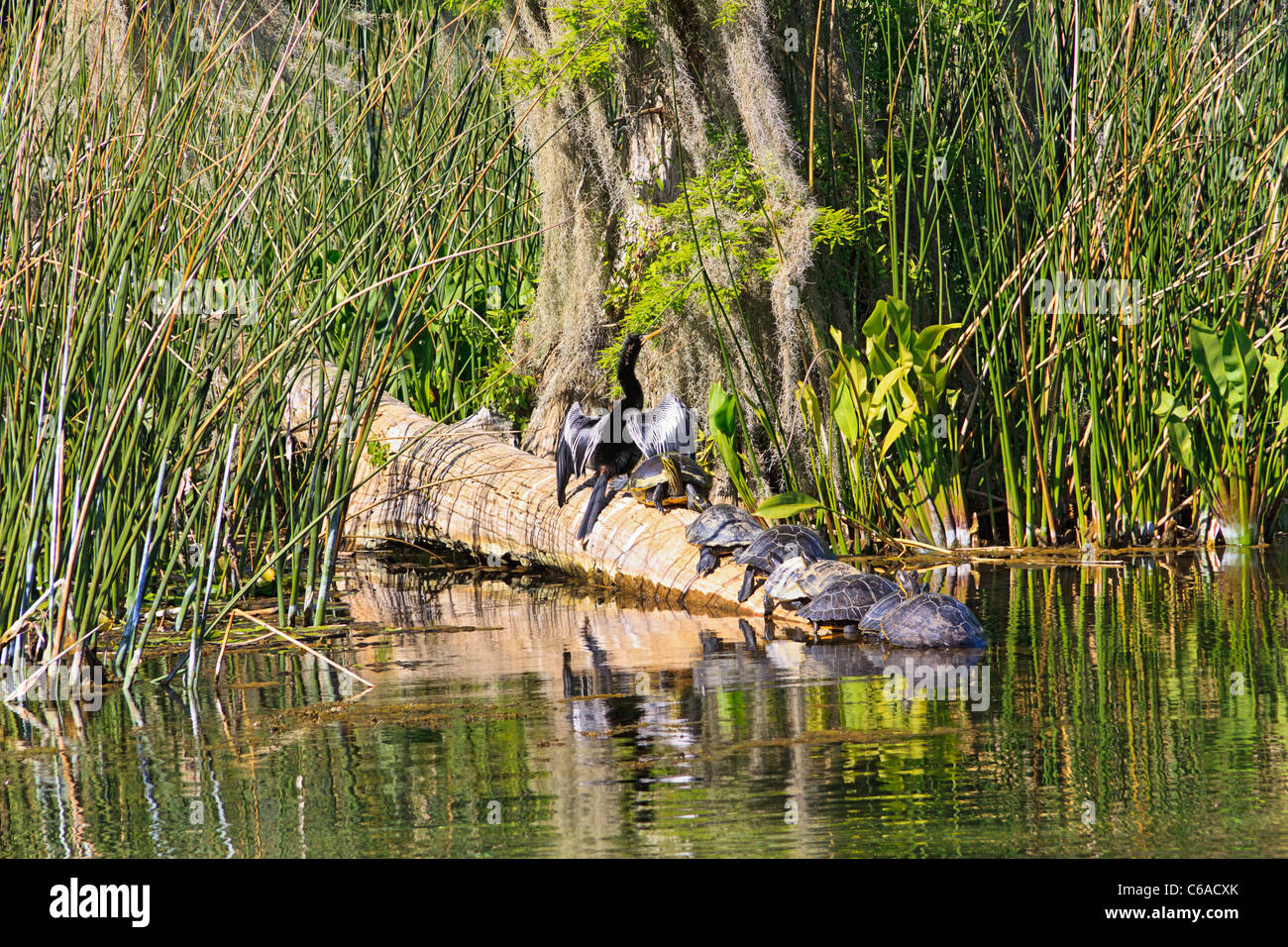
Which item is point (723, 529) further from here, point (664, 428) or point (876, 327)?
point (876, 327)

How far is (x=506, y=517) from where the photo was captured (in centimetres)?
516

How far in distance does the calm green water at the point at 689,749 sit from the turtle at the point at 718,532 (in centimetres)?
44

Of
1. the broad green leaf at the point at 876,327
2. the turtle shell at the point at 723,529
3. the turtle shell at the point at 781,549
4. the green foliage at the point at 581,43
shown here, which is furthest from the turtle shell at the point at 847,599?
the green foliage at the point at 581,43

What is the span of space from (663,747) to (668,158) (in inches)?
128

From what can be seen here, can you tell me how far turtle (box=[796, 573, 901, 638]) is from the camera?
372 centimetres

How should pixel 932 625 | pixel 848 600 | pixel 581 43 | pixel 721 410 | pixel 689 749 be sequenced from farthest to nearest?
pixel 581 43, pixel 721 410, pixel 848 600, pixel 932 625, pixel 689 749

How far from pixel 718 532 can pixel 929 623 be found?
0.98m

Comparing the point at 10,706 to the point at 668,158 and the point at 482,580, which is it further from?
the point at 668,158

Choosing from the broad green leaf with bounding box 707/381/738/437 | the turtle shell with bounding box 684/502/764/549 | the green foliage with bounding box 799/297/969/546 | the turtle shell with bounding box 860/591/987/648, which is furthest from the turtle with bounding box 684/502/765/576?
the turtle shell with bounding box 860/591/987/648

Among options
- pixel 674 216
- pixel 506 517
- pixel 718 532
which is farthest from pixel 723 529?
pixel 674 216

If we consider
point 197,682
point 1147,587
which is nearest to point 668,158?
point 1147,587

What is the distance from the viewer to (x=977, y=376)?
195 inches

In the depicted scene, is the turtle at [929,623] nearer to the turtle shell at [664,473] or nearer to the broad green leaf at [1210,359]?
the turtle shell at [664,473]

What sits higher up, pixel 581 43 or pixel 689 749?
pixel 581 43
